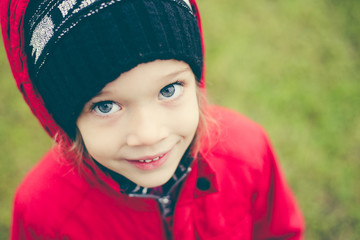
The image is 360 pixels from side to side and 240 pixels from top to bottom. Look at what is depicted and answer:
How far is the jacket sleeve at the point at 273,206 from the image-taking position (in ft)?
4.30

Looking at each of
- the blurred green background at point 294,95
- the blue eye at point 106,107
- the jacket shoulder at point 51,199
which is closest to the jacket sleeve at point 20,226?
the jacket shoulder at point 51,199

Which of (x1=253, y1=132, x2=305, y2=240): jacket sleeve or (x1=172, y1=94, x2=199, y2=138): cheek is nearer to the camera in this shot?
(x1=172, y1=94, x2=199, y2=138): cheek

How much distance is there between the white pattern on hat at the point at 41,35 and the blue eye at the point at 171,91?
32 cm

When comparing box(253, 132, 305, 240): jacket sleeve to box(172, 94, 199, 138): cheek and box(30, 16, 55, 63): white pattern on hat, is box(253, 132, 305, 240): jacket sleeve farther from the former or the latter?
box(30, 16, 55, 63): white pattern on hat

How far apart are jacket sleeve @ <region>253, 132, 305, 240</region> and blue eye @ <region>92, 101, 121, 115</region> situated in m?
0.68

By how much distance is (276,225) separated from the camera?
1403mm

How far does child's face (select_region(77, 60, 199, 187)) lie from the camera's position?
2.67 feet

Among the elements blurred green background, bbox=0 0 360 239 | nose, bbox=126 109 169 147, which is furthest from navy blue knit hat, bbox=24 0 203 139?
blurred green background, bbox=0 0 360 239

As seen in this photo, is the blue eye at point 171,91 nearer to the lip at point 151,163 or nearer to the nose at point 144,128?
the nose at point 144,128

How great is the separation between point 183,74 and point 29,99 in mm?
474

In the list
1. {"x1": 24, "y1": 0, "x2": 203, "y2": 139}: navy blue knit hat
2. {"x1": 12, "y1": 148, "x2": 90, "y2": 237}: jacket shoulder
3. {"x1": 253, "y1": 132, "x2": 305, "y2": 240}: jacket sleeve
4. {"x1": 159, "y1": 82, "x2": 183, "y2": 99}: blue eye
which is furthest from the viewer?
{"x1": 253, "y1": 132, "x2": 305, "y2": 240}: jacket sleeve

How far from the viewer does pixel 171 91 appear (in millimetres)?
910

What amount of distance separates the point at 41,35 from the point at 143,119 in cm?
34

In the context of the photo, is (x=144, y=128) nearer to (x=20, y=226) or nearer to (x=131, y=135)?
(x=131, y=135)
